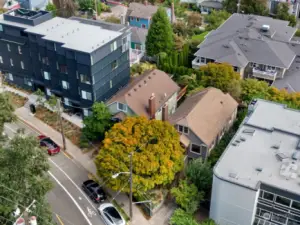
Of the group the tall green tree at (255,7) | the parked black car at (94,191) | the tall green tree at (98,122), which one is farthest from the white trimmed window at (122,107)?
the tall green tree at (255,7)

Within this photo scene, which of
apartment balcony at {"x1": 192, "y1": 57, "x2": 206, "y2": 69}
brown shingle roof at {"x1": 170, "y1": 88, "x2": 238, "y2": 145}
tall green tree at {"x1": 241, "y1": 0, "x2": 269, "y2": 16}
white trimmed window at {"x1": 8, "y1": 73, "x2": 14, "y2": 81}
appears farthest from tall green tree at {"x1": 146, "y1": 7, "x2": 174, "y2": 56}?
tall green tree at {"x1": 241, "y1": 0, "x2": 269, "y2": 16}

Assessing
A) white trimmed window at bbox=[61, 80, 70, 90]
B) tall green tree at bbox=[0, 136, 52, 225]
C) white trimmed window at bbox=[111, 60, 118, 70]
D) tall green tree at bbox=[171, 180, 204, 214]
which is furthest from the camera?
white trimmed window at bbox=[111, 60, 118, 70]

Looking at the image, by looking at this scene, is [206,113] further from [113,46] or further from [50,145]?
[50,145]

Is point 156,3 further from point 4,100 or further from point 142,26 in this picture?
point 4,100

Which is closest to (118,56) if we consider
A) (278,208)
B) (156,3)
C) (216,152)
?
(216,152)

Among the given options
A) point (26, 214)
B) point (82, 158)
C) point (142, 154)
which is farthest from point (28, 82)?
point (26, 214)

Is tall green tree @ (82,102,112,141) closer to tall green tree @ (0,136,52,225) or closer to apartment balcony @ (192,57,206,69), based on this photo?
tall green tree @ (0,136,52,225)
